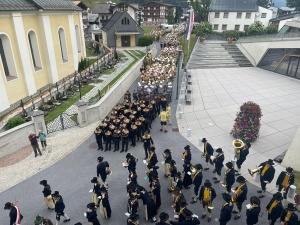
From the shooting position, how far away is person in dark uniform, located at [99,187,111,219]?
834 cm

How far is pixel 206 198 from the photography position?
8219mm

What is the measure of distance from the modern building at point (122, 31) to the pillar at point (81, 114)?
113ft

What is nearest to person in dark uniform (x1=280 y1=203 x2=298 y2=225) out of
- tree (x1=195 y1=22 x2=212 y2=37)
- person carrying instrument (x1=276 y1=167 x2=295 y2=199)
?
person carrying instrument (x1=276 y1=167 x2=295 y2=199)

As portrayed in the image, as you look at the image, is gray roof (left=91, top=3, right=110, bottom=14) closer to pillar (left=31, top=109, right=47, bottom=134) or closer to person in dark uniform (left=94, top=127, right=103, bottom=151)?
pillar (left=31, top=109, right=47, bottom=134)

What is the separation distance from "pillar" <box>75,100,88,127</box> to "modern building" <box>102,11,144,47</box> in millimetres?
34348

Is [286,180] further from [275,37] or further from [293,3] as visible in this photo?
[293,3]

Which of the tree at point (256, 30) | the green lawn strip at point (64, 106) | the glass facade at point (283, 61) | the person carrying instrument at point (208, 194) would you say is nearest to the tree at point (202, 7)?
the tree at point (256, 30)

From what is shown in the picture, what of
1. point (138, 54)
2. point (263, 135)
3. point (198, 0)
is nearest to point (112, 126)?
point (263, 135)

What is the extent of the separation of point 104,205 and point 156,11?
278ft

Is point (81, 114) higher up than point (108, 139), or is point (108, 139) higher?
point (81, 114)

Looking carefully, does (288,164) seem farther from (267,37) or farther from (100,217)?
(267,37)

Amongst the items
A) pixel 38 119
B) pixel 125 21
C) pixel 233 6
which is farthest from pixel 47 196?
pixel 233 6

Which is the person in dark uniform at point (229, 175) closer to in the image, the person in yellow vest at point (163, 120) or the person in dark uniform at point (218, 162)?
the person in dark uniform at point (218, 162)

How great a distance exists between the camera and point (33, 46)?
69.3 ft
